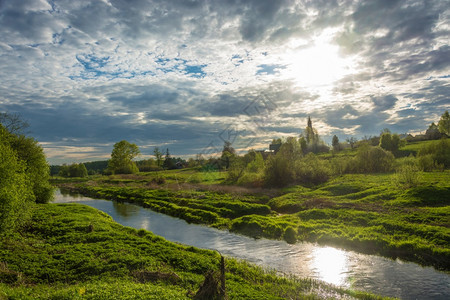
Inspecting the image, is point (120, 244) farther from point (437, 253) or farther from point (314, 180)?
point (314, 180)

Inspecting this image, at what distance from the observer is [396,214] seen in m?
30.3

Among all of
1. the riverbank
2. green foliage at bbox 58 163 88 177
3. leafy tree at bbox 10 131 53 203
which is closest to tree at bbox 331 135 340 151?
the riverbank

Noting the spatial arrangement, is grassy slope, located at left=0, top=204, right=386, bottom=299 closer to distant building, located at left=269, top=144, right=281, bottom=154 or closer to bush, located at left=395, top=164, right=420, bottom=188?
bush, located at left=395, top=164, right=420, bottom=188

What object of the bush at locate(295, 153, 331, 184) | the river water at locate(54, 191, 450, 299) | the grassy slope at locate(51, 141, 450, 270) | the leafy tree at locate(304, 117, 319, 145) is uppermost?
the leafy tree at locate(304, 117, 319, 145)

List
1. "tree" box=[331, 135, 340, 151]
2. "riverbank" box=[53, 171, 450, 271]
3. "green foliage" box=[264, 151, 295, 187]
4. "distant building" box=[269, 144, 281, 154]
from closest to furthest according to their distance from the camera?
"riverbank" box=[53, 171, 450, 271]
"green foliage" box=[264, 151, 295, 187]
"distant building" box=[269, 144, 281, 154]
"tree" box=[331, 135, 340, 151]

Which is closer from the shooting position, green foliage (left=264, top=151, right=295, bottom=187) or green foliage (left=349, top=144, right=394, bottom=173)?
green foliage (left=264, top=151, right=295, bottom=187)

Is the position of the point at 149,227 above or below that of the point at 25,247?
below

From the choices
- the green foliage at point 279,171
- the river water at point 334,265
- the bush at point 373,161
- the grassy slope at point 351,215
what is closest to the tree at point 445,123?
the bush at point 373,161

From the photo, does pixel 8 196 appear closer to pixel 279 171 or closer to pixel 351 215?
pixel 351 215

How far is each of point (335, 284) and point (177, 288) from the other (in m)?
10.7

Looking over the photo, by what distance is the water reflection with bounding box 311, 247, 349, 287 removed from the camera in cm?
1870

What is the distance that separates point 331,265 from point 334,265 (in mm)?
234

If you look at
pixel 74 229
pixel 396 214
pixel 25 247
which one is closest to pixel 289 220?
pixel 396 214

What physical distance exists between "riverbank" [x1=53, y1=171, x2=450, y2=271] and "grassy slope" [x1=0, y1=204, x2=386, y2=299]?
9755 millimetres
